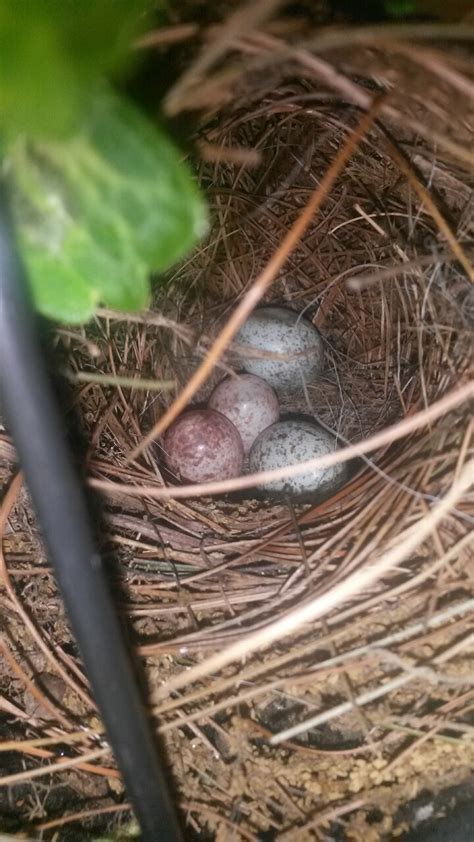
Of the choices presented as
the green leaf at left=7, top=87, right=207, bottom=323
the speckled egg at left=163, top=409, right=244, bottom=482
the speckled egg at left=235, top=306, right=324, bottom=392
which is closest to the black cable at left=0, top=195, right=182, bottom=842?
the green leaf at left=7, top=87, right=207, bottom=323

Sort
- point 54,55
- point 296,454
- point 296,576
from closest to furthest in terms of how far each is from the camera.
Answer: point 54,55, point 296,576, point 296,454

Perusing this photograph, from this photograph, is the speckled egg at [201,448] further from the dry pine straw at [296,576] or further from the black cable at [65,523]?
the black cable at [65,523]

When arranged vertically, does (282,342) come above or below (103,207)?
above

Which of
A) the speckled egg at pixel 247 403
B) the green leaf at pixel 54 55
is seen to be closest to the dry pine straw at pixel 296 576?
the speckled egg at pixel 247 403

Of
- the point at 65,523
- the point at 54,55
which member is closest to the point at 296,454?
the point at 65,523

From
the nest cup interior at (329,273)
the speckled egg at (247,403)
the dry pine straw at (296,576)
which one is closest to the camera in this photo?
the dry pine straw at (296,576)

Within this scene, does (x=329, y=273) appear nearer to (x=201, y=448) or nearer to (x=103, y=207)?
(x=201, y=448)

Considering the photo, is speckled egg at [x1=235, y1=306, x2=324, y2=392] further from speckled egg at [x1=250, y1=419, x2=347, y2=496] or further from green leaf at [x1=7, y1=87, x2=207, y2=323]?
green leaf at [x1=7, y1=87, x2=207, y2=323]
